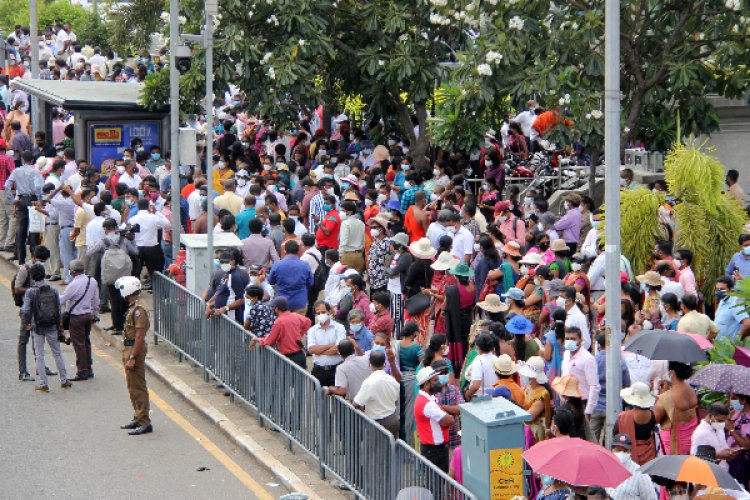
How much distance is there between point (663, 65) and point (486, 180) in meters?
3.25

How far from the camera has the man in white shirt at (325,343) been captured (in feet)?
45.9

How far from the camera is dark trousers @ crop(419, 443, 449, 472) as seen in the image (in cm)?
1210

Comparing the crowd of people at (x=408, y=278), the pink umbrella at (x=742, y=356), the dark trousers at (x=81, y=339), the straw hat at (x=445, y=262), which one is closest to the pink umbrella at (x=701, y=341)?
the pink umbrella at (x=742, y=356)

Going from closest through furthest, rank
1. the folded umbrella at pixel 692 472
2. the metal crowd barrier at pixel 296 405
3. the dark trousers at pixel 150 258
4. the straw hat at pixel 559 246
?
1. the folded umbrella at pixel 692 472
2. the metal crowd barrier at pixel 296 405
3. the straw hat at pixel 559 246
4. the dark trousers at pixel 150 258

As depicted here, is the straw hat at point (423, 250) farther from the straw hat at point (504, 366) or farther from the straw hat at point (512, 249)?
the straw hat at point (504, 366)

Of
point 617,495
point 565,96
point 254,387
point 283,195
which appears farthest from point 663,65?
point 617,495

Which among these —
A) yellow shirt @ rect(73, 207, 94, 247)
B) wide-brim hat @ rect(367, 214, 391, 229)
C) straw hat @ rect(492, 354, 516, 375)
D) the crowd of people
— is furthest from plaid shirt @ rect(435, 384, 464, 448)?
yellow shirt @ rect(73, 207, 94, 247)

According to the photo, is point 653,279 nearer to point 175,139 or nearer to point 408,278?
point 408,278

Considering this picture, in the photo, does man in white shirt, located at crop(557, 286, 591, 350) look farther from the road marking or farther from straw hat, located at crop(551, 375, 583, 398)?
the road marking

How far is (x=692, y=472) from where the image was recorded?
31.5 feet

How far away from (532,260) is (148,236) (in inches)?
241

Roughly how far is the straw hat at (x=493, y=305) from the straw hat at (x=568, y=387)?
248cm

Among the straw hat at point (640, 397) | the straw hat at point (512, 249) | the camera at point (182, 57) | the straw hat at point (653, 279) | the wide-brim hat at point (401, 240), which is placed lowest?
the straw hat at point (640, 397)

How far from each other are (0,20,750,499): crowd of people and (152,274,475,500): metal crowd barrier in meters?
0.26
